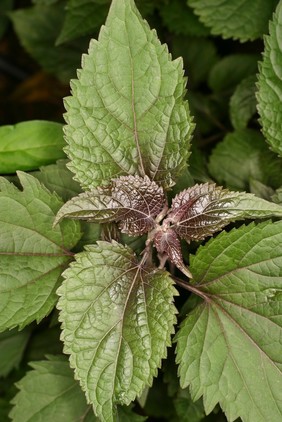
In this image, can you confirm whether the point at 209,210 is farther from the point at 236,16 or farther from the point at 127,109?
the point at 236,16

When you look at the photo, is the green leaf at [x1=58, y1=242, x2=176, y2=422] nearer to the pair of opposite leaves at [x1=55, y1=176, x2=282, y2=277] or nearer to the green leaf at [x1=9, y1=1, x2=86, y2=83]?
the pair of opposite leaves at [x1=55, y1=176, x2=282, y2=277]

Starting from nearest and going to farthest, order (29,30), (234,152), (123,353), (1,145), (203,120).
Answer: (123,353) < (1,145) < (234,152) < (203,120) < (29,30)

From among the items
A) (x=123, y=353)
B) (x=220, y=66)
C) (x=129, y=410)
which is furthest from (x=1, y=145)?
(x=220, y=66)

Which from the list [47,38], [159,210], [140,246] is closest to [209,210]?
[159,210]

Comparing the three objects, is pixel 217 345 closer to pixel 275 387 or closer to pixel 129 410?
pixel 275 387

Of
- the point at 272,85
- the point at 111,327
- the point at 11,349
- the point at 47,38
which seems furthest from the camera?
the point at 47,38

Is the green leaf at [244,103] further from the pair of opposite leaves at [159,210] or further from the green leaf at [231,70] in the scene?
the pair of opposite leaves at [159,210]
